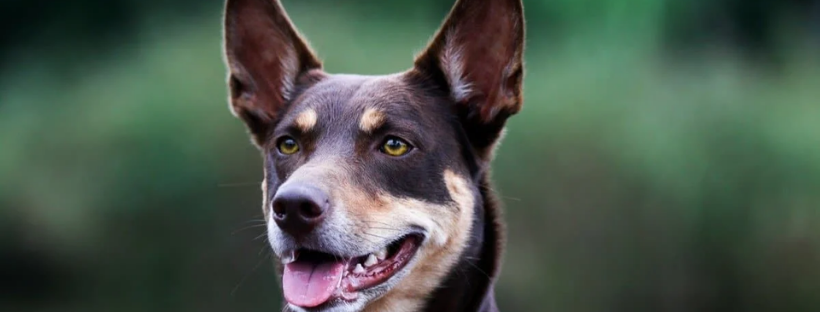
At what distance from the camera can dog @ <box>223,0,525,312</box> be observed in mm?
3146

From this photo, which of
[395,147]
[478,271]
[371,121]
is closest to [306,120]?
[371,121]

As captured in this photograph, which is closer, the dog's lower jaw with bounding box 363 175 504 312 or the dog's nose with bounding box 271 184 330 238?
the dog's nose with bounding box 271 184 330 238

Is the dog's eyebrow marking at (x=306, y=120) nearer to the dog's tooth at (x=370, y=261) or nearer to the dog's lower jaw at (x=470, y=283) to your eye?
the dog's tooth at (x=370, y=261)

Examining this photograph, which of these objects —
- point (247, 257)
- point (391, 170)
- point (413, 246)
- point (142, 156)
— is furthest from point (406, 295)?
point (142, 156)

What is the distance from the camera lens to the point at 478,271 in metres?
3.59

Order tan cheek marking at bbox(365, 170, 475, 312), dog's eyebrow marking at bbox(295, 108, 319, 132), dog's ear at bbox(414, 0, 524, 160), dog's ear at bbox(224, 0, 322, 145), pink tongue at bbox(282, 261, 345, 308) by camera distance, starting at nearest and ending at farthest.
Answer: pink tongue at bbox(282, 261, 345, 308), tan cheek marking at bbox(365, 170, 475, 312), dog's eyebrow marking at bbox(295, 108, 319, 132), dog's ear at bbox(414, 0, 524, 160), dog's ear at bbox(224, 0, 322, 145)

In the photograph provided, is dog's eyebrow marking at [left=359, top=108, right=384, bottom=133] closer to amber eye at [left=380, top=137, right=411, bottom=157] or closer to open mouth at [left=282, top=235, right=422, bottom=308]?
amber eye at [left=380, top=137, right=411, bottom=157]

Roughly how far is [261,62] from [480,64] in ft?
3.40

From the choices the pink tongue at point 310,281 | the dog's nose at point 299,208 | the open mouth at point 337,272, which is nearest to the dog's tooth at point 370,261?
the open mouth at point 337,272

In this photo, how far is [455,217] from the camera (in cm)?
347

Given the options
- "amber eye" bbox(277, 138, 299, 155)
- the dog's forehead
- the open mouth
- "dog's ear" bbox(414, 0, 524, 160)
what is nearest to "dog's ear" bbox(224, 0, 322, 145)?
the dog's forehead

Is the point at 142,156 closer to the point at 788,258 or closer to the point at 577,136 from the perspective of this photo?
the point at 577,136

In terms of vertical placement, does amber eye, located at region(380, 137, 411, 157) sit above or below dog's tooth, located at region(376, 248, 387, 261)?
above

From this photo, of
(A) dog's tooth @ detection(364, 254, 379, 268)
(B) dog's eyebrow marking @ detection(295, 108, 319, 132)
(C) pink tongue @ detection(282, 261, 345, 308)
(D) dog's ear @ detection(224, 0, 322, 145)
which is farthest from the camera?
(D) dog's ear @ detection(224, 0, 322, 145)
